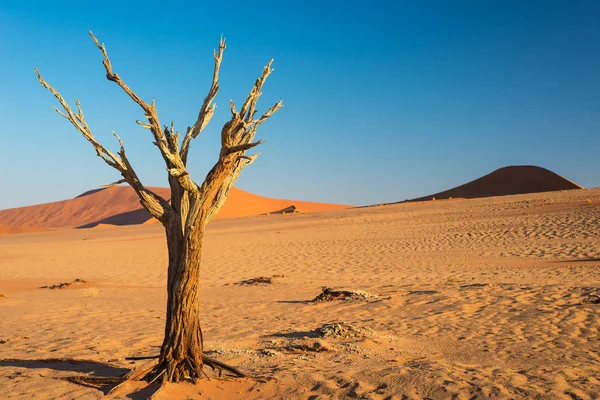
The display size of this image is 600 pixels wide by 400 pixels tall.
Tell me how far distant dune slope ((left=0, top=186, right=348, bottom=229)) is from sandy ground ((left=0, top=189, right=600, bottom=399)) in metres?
55.7

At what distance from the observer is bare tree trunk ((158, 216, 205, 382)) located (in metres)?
5.57

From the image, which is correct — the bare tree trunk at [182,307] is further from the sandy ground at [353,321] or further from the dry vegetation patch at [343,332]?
the dry vegetation patch at [343,332]

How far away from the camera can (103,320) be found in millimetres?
10367

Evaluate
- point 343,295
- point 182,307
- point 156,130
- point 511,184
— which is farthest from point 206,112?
point 511,184

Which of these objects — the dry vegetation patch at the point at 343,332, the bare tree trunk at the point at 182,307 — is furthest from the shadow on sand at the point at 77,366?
the dry vegetation patch at the point at 343,332

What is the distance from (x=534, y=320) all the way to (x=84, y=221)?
88.4m

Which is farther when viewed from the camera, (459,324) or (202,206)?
(459,324)

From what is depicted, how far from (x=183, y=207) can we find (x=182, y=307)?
3.34 feet

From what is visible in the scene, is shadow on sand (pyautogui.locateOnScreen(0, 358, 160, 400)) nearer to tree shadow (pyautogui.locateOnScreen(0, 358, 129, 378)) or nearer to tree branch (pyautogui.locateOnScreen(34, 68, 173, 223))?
tree shadow (pyautogui.locateOnScreen(0, 358, 129, 378))

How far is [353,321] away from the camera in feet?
31.0

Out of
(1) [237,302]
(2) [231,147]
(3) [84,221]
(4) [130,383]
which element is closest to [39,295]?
(1) [237,302]

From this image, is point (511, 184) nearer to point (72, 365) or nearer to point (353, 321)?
point (353, 321)

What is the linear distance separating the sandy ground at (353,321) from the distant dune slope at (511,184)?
40.6 m

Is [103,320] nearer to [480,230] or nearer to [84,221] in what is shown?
[480,230]
